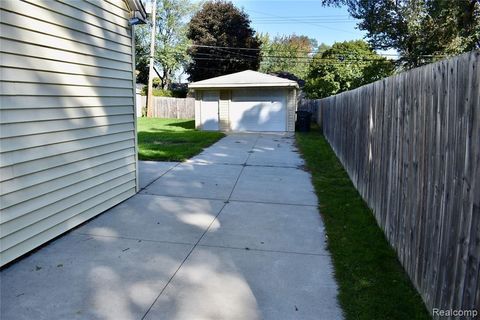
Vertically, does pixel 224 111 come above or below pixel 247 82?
below

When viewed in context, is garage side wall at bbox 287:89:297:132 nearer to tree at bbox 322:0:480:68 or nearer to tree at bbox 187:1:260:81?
tree at bbox 322:0:480:68

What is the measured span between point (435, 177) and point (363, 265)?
1324 millimetres

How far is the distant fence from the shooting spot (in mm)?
28456

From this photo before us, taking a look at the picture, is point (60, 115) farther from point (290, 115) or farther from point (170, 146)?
point (290, 115)

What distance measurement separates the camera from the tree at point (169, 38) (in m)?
39.9

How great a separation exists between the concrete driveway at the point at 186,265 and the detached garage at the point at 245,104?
40.6 ft

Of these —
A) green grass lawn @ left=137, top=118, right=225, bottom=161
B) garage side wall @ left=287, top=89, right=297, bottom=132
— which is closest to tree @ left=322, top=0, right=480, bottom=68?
garage side wall @ left=287, top=89, right=297, bottom=132

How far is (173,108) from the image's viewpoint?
28891 millimetres

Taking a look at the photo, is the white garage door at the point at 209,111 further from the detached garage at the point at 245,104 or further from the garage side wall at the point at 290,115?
the garage side wall at the point at 290,115

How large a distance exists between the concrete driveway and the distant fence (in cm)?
2256

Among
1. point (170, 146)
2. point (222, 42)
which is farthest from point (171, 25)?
point (170, 146)

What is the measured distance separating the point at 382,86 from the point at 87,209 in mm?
4116

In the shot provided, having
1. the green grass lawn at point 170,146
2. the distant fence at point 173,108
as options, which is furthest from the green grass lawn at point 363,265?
the distant fence at point 173,108

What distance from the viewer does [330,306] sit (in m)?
3.06
